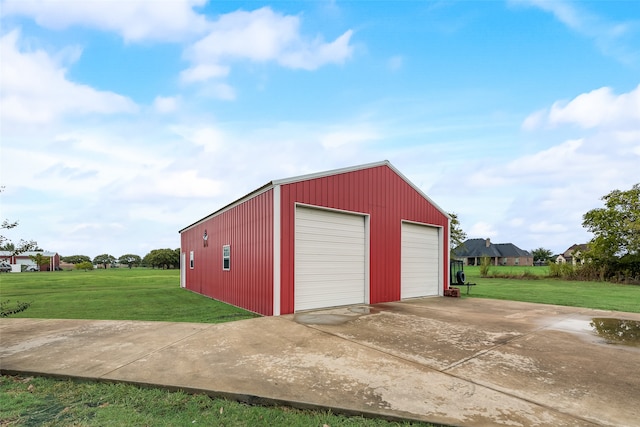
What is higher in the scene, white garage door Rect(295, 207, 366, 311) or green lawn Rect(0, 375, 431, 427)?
white garage door Rect(295, 207, 366, 311)

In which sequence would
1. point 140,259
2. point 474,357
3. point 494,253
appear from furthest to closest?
point 140,259, point 494,253, point 474,357

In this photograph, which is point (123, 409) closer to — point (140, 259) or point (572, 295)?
point (572, 295)

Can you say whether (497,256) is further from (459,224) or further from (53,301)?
(53,301)

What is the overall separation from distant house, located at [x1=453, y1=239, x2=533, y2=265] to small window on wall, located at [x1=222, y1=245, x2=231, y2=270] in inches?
2253

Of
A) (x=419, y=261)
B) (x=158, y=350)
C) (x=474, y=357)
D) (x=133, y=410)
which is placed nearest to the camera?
(x=133, y=410)

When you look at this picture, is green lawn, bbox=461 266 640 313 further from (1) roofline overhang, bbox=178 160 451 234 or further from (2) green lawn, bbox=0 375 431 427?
(2) green lawn, bbox=0 375 431 427

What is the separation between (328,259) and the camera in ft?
27.5

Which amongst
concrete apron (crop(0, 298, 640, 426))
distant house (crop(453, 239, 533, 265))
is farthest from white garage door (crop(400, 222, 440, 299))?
distant house (crop(453, 239, 533, 265))

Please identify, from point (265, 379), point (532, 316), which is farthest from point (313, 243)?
point (532, 316)

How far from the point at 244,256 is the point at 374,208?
160 inches

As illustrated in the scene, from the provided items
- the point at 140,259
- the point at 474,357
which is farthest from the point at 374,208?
the point at 140,259

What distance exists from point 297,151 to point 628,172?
2288 centimetres

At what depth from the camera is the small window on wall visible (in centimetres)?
1036

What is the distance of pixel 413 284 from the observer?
10812mm
